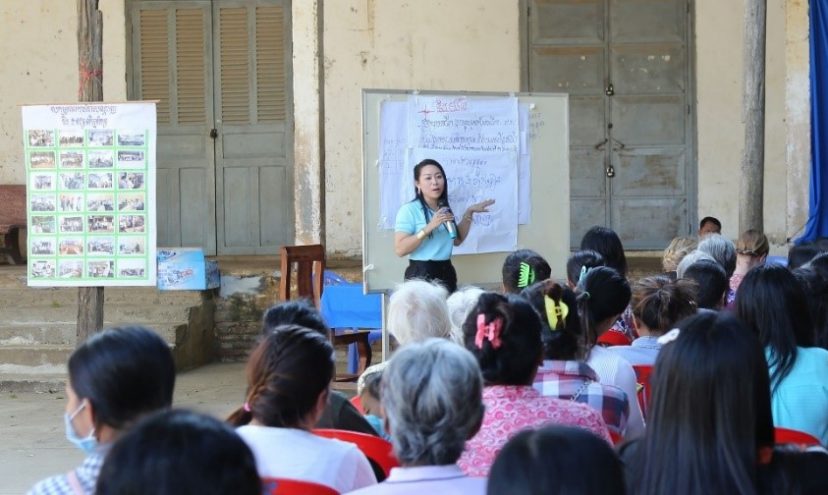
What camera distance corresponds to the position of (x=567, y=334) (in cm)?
334

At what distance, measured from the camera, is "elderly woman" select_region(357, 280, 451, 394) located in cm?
379

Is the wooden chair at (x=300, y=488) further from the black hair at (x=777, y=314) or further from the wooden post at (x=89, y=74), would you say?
the wooden post at (x=89, y=74)

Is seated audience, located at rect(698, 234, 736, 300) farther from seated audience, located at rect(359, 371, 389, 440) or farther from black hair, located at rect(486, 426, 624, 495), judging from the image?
black hair, located at rect(486, 426, 624, 495)

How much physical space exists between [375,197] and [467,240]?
0.68m

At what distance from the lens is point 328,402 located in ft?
10.6

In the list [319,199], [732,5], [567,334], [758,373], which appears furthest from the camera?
[732,5]

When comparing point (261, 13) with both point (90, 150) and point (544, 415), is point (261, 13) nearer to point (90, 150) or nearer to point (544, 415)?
point (90, 150)

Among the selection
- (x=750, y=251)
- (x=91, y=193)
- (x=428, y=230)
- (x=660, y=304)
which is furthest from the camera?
(x=428, y=230)

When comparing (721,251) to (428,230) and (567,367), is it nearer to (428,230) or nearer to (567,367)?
(428,230)

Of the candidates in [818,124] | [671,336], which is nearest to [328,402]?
[671,336]

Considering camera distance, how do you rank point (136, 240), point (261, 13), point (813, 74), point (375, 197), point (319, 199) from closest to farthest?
point (136, 240) → point (375, 197) → point (813, 74) → point (319, 199) → point (261, 13)

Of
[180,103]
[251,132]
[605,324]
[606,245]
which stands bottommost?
[605,324]

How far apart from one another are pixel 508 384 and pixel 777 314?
2.84 ft

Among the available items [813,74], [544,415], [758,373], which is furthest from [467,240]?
[758,373]
